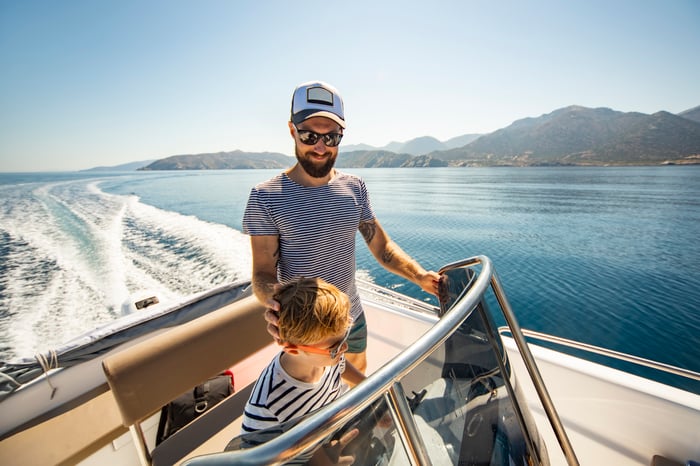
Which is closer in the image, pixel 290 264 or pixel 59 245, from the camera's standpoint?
pixel 290 264

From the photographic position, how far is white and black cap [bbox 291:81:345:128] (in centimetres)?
139

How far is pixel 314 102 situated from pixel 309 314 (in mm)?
979

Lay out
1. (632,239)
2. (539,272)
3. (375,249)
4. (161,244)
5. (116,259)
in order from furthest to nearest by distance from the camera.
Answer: (632,239)
(161,244)
(539,272)
(116,259)
(375,249)

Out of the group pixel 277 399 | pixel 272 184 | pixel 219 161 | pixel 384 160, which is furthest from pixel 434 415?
pixel 384 160

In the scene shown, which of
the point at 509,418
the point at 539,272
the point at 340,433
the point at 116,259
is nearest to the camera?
the point at 340,433

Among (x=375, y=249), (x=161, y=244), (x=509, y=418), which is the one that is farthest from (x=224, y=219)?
(x=509, y=418)

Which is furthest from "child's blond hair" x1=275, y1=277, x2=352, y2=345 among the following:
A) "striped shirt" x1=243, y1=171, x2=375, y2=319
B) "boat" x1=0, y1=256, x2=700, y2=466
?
"striped shirt" x1=243, y1=171, x2=375, y2=319

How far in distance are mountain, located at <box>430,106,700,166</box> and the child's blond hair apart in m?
77.3

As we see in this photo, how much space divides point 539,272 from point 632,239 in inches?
223

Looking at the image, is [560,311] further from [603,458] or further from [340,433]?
[340,433]

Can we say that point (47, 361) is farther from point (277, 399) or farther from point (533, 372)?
point (533, 372)

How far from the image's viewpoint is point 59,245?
8250mm

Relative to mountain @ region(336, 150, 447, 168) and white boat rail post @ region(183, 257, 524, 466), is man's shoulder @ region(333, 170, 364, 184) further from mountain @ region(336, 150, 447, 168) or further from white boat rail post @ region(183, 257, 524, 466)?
mountain @ region(336, 150, 447, 168)

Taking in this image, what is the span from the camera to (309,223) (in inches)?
54.7
